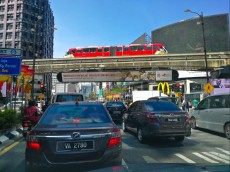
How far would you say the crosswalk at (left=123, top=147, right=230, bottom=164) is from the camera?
6750 mm

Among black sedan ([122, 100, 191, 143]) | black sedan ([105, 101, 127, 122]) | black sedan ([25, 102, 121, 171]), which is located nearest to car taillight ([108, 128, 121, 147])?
black sedan ([25, 102, 121, 171])

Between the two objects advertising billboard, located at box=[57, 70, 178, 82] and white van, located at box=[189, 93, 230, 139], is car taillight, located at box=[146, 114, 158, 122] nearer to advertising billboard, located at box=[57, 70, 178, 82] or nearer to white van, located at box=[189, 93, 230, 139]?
white van, located at box=[189, 93, 230, 139]

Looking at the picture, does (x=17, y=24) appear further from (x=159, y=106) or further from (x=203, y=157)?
(x=203, y=157)

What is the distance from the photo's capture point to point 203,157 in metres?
7.27

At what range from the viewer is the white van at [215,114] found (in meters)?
10.5

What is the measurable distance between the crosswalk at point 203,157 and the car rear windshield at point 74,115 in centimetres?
216

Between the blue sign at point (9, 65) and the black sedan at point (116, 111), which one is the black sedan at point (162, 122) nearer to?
the blue sign at point (9, 65)

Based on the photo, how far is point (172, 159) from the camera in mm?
6984

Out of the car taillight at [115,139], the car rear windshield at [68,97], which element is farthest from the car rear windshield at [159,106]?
the car rear windshield at [68,97]

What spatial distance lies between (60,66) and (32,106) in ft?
98.6

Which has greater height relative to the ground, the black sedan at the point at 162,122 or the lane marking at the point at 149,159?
the black sedan at the point at 162,122

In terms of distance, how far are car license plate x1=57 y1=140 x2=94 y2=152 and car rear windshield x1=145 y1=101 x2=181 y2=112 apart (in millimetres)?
5205

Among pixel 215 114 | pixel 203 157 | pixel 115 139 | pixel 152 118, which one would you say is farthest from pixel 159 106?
pixel 115 139

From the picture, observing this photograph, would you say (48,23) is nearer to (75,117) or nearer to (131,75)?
(131,75)
